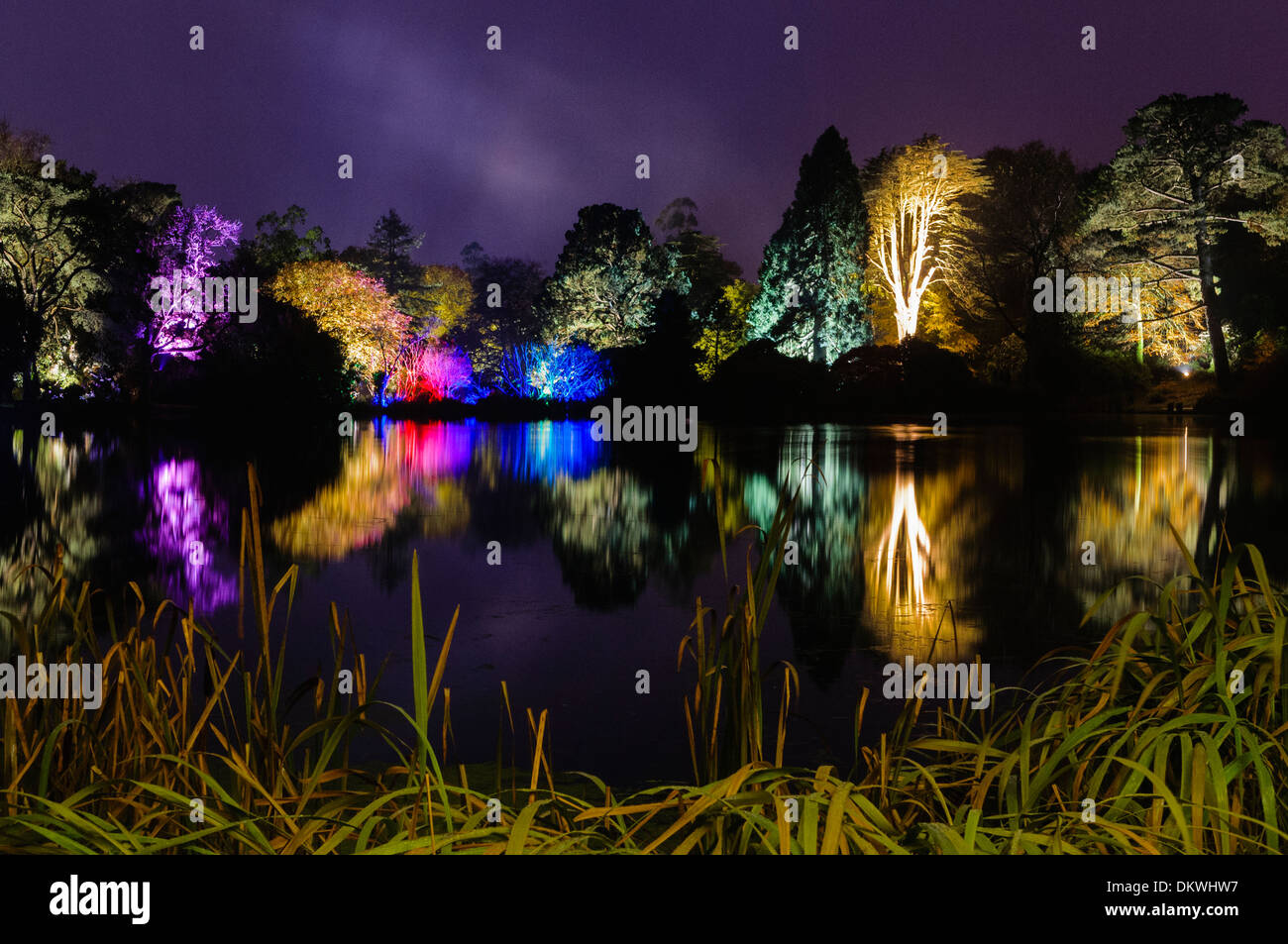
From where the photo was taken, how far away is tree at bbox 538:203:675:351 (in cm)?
5428

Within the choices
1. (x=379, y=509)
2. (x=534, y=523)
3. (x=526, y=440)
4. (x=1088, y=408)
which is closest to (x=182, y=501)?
(x=379, y=509)

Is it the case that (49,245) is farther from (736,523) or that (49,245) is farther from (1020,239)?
(1020,239)

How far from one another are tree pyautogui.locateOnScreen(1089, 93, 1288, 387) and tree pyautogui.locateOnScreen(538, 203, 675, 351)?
73.8ft

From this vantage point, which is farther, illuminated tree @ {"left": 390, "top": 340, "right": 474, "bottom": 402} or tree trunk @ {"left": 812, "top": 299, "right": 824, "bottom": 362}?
illuminated tree @ {"left": 390, "top": 340, "right": 474, "bottom": 402}

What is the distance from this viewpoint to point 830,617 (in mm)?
6898

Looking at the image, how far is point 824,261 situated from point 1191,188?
16.1 metres

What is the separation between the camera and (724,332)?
56.4 meters

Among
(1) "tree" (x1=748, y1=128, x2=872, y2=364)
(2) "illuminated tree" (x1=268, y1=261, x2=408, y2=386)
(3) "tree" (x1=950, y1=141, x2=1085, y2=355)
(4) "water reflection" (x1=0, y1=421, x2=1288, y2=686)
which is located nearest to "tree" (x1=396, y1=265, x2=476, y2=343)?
(2) "illuminated tree" (x1=268, y1=261, x2=408, y2=386)
